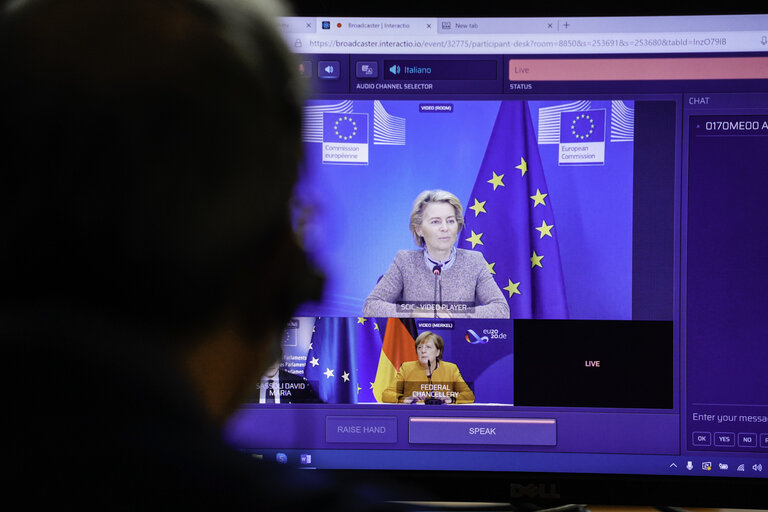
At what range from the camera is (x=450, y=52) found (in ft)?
2.34

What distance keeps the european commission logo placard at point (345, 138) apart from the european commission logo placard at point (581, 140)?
221mm

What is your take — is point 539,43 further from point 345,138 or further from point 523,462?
point 523,462

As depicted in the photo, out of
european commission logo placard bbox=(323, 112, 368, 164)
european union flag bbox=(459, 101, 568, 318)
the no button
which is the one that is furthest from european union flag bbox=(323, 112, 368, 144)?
the no button

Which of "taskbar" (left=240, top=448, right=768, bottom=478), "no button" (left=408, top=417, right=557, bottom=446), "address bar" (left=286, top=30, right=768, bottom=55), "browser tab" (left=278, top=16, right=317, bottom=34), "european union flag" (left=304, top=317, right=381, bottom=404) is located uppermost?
"browser tab" (left=278, top=16, right=317, bottom=34)

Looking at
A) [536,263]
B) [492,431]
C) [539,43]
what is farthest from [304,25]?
[492,431]

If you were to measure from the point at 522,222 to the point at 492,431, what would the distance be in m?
0.24

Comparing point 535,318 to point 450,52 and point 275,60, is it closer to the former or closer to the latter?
point 450,52

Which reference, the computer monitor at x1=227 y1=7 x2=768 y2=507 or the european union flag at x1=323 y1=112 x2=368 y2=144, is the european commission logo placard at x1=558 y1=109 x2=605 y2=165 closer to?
the computer monitor at x1=227 y1=7 x2=768 y2=507

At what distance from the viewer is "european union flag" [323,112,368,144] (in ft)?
2.33

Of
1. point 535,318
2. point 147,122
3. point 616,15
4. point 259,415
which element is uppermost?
point 616,15

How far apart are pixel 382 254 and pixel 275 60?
476 mm

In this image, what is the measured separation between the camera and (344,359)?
Answer: 2.33 feet

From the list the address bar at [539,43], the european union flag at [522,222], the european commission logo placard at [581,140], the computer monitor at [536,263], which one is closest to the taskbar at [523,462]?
the computer monitor at [536,263]

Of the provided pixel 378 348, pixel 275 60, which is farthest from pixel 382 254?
pixel 275 60
